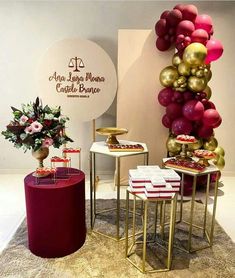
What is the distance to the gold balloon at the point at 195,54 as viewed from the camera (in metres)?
2.85

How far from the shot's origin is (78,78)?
3.46 meters

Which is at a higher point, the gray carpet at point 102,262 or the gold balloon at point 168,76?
the gold balloon at point 168,76

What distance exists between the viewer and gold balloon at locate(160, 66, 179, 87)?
317 centimetres

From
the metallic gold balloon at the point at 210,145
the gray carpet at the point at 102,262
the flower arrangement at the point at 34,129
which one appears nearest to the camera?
the gray carpet at the point at 102,262

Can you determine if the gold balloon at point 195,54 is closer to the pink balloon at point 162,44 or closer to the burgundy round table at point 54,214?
the pink balloon at point 162,44

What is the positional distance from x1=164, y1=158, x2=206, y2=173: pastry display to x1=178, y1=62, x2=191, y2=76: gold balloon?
1.24 metres

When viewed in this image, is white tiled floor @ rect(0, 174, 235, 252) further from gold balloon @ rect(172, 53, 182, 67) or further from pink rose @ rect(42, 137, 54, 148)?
gold balloon @ rect(172, 53, 182, 67)

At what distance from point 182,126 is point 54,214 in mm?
1747

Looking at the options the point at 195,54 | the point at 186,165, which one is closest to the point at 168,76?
the point at 195,54

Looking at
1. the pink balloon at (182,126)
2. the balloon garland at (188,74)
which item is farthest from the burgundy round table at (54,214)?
the balloon garland at (188,74)

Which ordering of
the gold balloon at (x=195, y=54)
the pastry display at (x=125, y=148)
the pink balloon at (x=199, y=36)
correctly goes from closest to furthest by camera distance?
the pastry display at (x=125, y=148) < the gold balloon at (x=195, y=54) < the pink balloon at (x=199, y=36)

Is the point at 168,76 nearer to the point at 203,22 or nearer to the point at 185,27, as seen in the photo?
the point at 185,27

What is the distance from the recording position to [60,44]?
11.0 feet

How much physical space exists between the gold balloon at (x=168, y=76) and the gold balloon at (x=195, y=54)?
0.27 m
